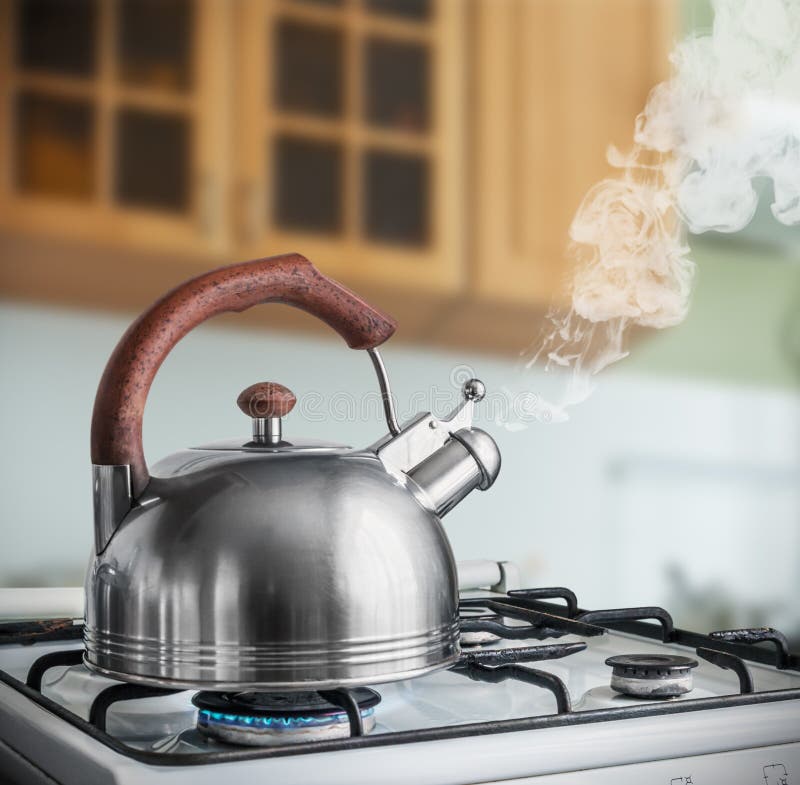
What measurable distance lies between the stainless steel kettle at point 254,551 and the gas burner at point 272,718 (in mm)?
30

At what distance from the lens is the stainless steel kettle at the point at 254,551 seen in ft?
2.17

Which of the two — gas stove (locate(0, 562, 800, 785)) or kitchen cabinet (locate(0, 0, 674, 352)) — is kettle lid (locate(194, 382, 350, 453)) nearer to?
gas stove (locate(0, 562, 800, 785))

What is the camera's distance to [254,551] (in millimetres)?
667

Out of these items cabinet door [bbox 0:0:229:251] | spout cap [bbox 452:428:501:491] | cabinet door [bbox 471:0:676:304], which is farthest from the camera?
cabinet door [bbox 471:0:676:304]

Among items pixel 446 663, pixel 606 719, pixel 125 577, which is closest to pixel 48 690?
pixel 125 577

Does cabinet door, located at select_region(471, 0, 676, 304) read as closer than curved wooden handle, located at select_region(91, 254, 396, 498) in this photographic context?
No

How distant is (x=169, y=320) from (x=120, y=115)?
4.27ft

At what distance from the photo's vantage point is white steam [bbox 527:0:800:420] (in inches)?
79.3

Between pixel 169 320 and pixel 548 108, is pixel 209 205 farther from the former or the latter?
pixel 169 320

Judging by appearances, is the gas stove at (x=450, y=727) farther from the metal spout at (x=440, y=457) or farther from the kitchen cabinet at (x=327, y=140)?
the kitchen cabinet at (x=327, y=140)

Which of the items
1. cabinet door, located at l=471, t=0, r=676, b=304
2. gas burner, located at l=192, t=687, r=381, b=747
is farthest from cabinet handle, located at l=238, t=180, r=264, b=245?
gas burner, located at l=192, t=687, r=381, b=747

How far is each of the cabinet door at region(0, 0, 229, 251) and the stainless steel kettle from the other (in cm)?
115

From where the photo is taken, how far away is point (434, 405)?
222cm

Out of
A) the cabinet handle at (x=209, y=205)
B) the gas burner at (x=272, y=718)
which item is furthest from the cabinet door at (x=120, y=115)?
the gas burner at (x=272, y=718)
